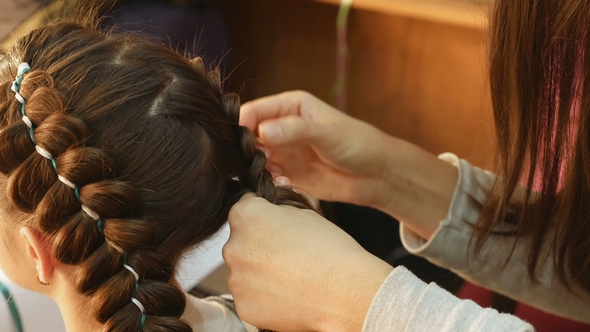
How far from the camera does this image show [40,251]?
26.8 inches

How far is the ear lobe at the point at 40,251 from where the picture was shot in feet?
2.22

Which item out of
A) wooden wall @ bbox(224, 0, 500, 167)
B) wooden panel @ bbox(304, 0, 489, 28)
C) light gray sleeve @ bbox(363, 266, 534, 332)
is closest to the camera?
light gray sleeve @ bbox(363, 266, 534, 332)

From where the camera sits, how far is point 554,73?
0.80 metres

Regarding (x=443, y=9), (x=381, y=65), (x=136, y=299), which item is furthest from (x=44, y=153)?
(x=381, y=65)

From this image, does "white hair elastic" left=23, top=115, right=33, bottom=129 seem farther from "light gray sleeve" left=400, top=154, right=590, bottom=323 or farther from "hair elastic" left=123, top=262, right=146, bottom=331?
"light gray sleeve" left=400, top=154, right=590, bottom=323

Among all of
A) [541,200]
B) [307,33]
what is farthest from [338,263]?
[307,33]

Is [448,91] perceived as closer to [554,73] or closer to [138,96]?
[554,73]

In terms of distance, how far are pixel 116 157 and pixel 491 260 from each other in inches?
27.0

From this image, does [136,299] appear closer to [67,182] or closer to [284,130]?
[67,182]

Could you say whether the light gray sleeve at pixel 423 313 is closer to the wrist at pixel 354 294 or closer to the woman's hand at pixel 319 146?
the wrist at pixel 354 294

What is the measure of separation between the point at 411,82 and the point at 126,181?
1.58m

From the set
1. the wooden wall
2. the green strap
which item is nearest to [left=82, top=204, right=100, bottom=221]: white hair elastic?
the green strap

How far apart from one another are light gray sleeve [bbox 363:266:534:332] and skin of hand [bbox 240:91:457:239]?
1.30 feet

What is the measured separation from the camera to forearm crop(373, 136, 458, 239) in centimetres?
106
